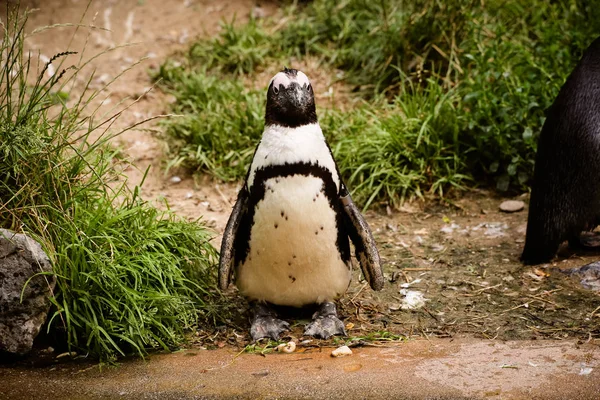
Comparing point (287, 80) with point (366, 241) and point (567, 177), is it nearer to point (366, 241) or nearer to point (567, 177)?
point (366, 241)

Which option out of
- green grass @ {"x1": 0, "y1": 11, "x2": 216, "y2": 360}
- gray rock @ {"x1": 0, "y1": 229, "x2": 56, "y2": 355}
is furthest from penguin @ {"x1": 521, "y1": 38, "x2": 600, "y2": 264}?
gray rock @ {"x1": 0, "y1": 229, "x2": 56, "y2": 355}

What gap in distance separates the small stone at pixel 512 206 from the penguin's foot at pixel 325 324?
6.36 ft

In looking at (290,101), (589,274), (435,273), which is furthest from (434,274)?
→ (290,101)

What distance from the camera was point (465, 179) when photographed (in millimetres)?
5242

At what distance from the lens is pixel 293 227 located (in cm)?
324

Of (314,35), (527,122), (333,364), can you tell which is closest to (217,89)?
(314,35)

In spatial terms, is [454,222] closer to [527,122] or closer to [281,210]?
[527,122]

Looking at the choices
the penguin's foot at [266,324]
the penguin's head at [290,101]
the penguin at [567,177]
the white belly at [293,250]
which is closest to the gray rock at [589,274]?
the penguin at [567,177]

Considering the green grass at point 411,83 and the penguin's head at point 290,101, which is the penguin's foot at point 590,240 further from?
the penguin's head at point 290,101

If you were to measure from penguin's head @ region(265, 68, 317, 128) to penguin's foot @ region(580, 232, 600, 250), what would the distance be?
1961 millimetres

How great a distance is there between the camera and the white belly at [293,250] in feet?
10.5

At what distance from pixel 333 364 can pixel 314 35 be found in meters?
4.32

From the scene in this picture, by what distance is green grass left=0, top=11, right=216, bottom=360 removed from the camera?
320 cm

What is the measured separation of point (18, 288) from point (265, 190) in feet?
3.64
